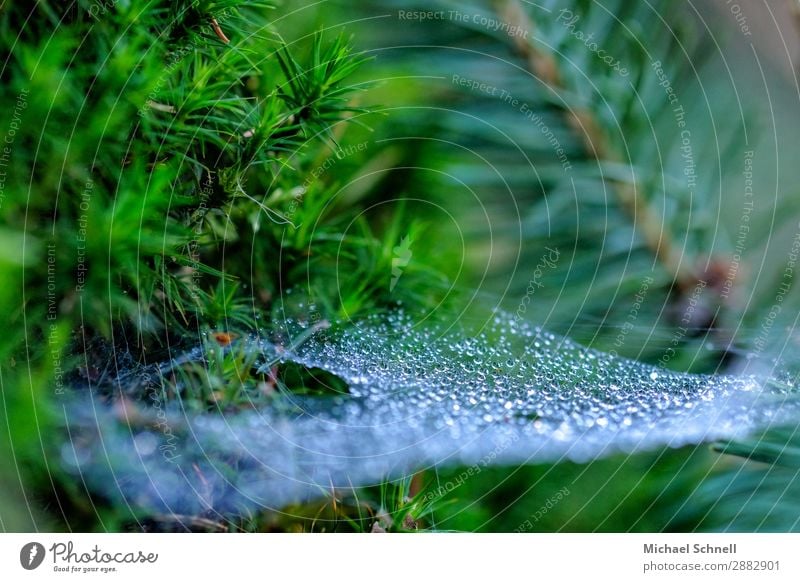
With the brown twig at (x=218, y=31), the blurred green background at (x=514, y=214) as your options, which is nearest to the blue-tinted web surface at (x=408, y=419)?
the blurred green background at (x=514, y=214)

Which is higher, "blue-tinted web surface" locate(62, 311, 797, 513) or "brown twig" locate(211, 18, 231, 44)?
"brown twig" locate(211, 18, 231, 44)

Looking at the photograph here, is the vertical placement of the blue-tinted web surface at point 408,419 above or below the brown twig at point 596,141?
below

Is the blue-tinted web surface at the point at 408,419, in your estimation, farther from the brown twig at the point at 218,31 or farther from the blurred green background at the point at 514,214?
the brown twig at the point at 218,31

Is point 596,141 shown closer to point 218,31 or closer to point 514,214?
point 514,214

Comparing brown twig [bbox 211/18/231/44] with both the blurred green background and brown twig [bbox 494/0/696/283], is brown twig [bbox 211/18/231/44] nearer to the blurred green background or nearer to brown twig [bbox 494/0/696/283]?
the blurred green background

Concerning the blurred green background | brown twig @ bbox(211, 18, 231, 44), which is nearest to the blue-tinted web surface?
the blurred green background

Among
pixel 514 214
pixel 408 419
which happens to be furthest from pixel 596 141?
pixel 408 419

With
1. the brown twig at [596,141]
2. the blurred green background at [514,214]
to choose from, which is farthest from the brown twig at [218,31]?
the brown twig at [596,141]

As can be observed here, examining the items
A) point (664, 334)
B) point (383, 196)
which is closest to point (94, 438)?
point (383, 196)

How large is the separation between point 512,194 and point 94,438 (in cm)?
26

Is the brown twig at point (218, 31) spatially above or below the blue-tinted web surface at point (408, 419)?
above

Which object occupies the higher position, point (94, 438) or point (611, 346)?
point (611, 346)

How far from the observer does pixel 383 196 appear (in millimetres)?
327

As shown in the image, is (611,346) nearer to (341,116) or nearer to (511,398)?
(511,398)
